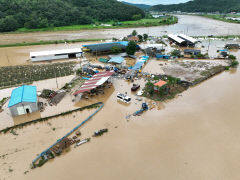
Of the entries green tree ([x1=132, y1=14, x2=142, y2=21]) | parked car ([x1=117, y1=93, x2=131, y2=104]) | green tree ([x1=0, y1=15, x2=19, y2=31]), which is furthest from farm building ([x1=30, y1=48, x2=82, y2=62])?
green tree ([x1=132, y1=14, x2=142, y2=21])

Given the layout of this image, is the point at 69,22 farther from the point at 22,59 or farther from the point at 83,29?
the point at 22,59

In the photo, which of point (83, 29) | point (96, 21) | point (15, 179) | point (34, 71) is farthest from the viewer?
point (96, 21)

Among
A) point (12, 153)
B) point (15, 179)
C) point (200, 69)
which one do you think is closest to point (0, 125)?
point (12, 153)

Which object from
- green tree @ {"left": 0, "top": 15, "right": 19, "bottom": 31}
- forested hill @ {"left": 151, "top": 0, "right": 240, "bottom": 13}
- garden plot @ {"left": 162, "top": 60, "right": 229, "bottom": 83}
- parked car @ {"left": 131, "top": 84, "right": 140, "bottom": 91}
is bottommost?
parked car @ {"left": 131, "top": 84, "right": 140, "bottom": 91}

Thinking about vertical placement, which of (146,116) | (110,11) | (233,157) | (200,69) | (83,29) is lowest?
(233,157)

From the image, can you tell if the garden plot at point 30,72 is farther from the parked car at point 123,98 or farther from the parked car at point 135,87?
the parked car at point 135,87

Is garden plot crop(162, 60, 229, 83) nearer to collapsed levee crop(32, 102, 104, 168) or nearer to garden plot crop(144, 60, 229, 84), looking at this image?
garden plot crop(144, 60, 229, 84)

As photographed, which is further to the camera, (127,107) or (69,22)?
(69,22)
